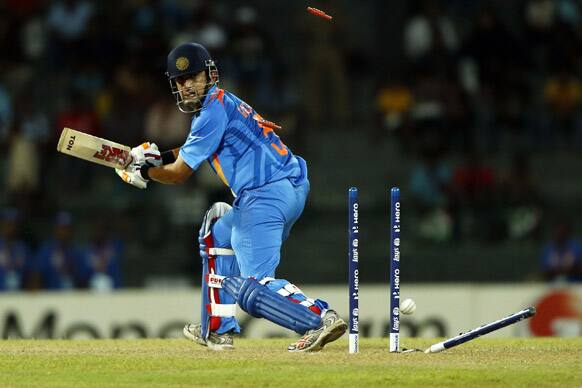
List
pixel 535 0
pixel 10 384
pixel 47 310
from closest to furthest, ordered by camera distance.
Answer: pixel 10 384 < pixel 47 310 < pixel 535 0

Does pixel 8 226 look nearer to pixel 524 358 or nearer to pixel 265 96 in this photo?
pixel 265 96

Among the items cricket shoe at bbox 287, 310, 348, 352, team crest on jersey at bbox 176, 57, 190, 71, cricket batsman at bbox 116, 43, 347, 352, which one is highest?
team crest on jersey at bbox 176, 57, 190, 71

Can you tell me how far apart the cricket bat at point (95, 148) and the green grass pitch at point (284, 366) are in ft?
3.89

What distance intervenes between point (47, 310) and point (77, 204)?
310 cm

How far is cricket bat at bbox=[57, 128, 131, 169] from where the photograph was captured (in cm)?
848

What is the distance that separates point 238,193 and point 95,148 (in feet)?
2.96

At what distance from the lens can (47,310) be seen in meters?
14.4

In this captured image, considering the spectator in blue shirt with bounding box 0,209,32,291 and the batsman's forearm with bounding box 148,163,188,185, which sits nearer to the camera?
the batsman's forearm with bounding box 148,163,188,185

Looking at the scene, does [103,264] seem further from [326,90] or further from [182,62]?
[182,62]

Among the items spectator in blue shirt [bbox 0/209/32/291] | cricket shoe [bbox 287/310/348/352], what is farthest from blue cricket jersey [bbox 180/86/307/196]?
spectator in blue shirt [bbox 0/209/32/291]

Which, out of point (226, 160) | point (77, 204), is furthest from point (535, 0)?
point (226, 160)

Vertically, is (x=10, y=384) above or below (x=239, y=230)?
below

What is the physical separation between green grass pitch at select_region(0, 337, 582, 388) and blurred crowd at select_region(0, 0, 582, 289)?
744cm

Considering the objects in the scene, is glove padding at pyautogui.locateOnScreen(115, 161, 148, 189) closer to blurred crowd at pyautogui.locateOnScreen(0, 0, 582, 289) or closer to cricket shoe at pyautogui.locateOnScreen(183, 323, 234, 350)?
cricket shoe at pyautogui.locateOnScreen(183, 323, 234, 350)
